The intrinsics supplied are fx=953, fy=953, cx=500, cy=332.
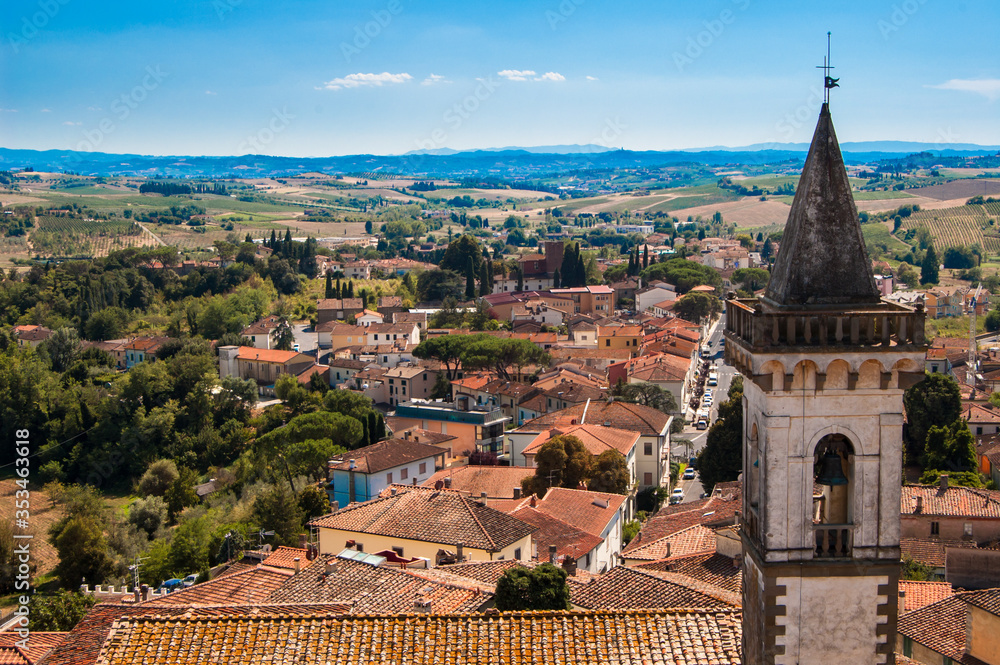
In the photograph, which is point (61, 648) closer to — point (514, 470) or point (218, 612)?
point (218, 612)

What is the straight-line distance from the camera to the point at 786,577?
8.45 metres

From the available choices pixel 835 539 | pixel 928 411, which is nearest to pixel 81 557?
pixel 835 539

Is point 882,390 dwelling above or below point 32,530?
above

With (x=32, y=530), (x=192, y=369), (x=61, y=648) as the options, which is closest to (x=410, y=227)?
(x=192, y=369)

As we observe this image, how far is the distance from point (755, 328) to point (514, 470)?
25.4 meters

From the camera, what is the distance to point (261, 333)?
71.5 meters

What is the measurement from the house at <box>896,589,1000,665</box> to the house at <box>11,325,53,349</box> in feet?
223

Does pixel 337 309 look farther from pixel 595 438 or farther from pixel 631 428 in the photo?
pixel 595 438

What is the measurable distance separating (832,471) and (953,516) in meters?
17.5

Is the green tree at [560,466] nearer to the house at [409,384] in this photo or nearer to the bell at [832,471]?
the bell at [832,471]

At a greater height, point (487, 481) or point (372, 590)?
point (372, 590)

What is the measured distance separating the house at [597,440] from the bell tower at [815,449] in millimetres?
24541

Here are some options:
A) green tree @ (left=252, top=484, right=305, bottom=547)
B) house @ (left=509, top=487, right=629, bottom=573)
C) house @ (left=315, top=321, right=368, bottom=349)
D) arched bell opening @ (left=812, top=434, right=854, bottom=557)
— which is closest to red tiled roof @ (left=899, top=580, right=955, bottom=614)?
house @ (left=509, top=487, right=629, bottom=573)

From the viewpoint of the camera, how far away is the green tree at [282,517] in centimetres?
2933
